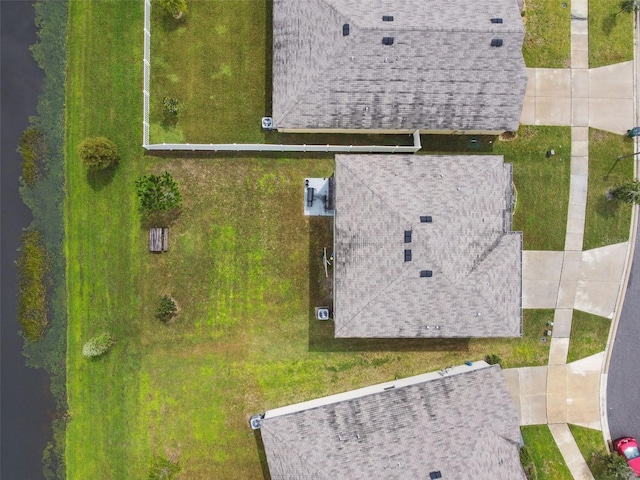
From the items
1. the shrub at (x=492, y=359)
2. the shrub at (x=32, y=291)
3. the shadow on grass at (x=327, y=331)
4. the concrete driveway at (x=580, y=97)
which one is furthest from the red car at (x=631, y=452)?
the shrub at (x=32, y=291)

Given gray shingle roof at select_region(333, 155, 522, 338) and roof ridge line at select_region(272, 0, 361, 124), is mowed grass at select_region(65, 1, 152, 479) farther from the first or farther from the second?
gray shingle roof at select_region(333, 155, 522, 338)

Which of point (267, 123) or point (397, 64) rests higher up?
point (397, 64)

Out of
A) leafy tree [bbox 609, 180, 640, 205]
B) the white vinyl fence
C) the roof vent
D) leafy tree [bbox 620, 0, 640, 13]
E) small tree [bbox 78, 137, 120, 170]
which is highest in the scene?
leafy tree [bbox 620, 0, 640, 13]

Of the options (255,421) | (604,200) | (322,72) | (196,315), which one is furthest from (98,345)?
(604,200)

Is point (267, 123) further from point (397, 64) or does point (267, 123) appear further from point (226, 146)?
point (397, 64)

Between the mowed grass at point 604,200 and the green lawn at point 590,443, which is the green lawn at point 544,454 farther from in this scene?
the mowed grass at point 604,200

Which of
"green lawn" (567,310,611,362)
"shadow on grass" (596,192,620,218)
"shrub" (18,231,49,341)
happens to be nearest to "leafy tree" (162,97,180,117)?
"shrub" (18,231,49,341)
